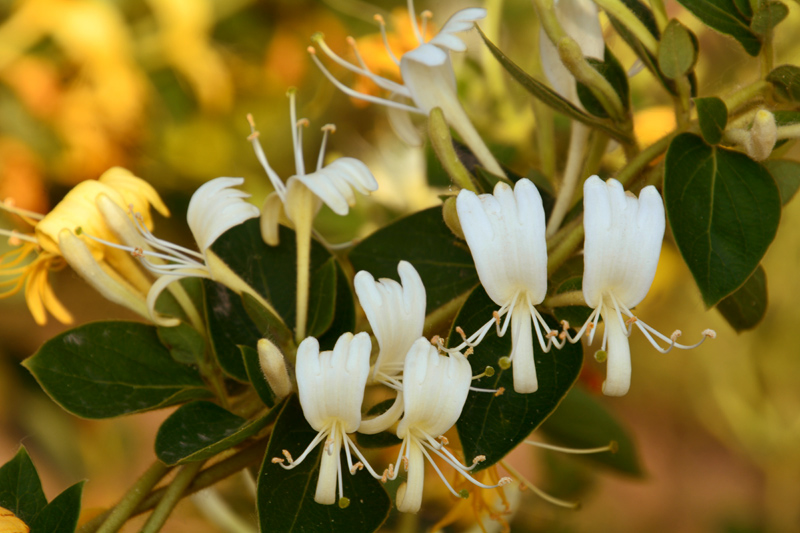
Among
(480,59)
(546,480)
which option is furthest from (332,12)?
(546,480)

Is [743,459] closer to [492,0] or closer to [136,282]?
[492,0]

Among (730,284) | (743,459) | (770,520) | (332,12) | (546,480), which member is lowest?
(743,459)

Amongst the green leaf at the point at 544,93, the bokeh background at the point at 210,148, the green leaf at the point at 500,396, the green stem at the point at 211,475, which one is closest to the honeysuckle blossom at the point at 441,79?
the green leaf at the point at 544,93

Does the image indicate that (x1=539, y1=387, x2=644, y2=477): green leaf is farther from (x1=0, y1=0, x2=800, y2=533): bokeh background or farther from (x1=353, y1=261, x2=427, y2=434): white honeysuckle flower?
(x1=353, y1=261, x2=427, y2=434): white honeysuckle flower

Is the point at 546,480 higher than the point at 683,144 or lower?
lower

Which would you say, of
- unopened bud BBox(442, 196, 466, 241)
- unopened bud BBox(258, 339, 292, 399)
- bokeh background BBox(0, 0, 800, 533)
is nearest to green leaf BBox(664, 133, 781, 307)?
unopened bud BBox(442, 196, 466, 241)

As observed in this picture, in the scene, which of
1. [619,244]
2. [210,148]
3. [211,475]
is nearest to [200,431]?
[211,475]

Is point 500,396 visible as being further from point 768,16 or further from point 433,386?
point 768,16

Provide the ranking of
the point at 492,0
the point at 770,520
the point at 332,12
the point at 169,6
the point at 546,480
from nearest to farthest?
the point at 492,0, the point at 546,480, the point at 169,6, the point at 332,12, the point at 770,520
